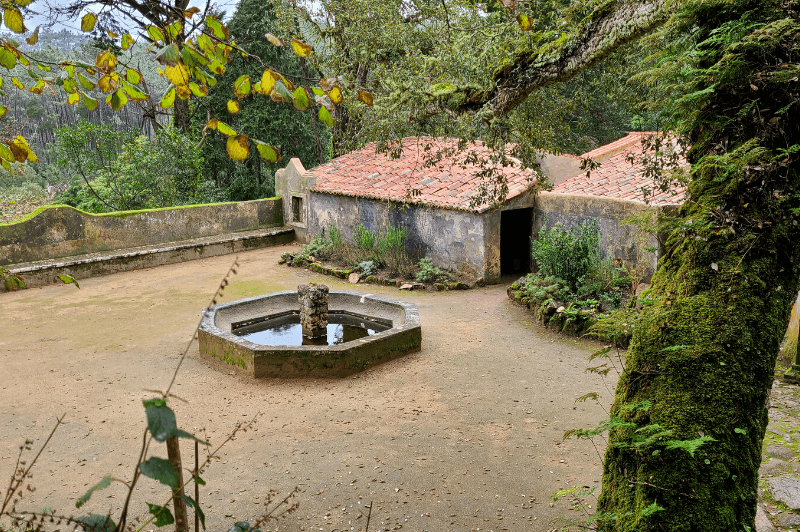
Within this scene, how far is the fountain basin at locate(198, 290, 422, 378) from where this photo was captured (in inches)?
324

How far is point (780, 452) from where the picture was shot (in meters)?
5.63

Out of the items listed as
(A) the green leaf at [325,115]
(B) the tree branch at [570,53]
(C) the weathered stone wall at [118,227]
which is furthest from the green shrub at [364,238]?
(A) the green leaf at [325,115]

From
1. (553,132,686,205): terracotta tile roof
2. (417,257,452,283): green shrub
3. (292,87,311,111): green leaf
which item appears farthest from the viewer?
(417,257,452,283): green shrub

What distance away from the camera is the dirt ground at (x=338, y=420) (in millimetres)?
5340

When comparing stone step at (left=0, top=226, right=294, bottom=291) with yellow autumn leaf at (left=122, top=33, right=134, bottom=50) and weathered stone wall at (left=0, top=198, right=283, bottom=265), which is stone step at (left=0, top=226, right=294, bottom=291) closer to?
weathered stone wall at (left=0, top=198, right=283, bottom=265)

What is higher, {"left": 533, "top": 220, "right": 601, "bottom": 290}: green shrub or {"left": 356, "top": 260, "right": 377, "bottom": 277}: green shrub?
{"left": 533, "top": 220, "right": 601, "bottom": 290}: green shrub

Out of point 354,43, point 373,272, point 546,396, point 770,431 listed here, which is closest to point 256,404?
point 546,396

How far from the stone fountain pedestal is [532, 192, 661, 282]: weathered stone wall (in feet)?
17.6

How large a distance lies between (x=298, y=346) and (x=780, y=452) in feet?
18.3

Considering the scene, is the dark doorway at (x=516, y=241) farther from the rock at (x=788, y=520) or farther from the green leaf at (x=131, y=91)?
the green leaf at (x=131, y=91)

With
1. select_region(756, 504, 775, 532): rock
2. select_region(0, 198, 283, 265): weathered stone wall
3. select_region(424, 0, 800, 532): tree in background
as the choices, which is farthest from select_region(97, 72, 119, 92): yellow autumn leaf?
select_region(0, 198, 283, 265): weathered stone wall

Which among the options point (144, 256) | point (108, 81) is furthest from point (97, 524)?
point (144, 256)

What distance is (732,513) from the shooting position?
265 centimetres

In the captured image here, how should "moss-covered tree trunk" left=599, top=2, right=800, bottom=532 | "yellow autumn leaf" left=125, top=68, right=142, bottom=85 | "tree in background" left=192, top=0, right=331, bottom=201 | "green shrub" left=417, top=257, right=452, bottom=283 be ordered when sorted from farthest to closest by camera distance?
"tree in background" left=192, top=0, right=331, bottom=201, "green shrub" left=417, top=257, right=452, bottom=283, "yellow autumn leaf" left=125, top=68, right=142, bottom=85, "moss-covered tree trunk" left=599, top=2, right=800, bottom=532
